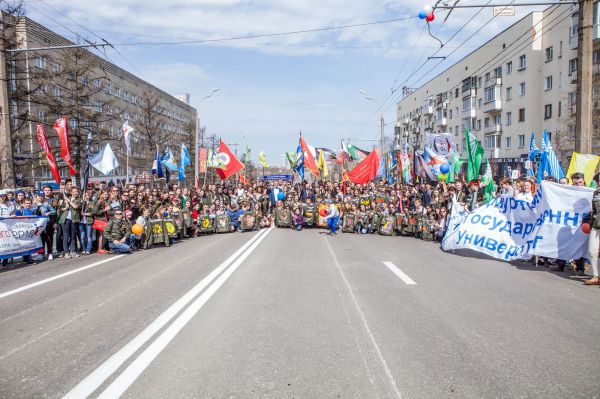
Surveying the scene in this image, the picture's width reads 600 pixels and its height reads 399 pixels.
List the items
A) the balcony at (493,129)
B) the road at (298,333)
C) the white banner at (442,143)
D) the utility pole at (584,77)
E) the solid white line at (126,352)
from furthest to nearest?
the balcony at (493,129), the white banner at (442,143), the utility pole at (584,77), the road at (298,333), the solid white line at (126,352)

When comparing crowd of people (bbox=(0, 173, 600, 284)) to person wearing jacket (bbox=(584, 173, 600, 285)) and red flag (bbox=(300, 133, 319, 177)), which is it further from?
red flag (bbox=(300, 133, 319, 177))

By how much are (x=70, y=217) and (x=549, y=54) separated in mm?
41800

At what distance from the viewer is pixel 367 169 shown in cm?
2269

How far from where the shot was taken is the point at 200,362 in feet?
14.3

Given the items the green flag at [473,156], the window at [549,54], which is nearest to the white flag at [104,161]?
the green flag at [473,156]

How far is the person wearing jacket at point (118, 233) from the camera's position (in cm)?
1248

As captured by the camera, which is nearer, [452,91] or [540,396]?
[540,396]

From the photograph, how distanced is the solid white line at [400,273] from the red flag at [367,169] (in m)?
12.6

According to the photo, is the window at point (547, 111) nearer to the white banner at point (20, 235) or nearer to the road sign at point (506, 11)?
the road sign at point (506, 11)

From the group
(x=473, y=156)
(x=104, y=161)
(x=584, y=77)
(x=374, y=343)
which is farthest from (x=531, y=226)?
(x=104, y=161)

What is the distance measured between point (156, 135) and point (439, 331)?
1790 inches

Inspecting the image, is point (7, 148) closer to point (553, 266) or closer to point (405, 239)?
point (405, 239)

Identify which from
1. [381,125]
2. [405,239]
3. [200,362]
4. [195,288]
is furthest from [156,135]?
[200,362]

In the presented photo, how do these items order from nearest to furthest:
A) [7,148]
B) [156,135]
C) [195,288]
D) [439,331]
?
[439,331] < [195,288] < [7,148] < [156,135]
